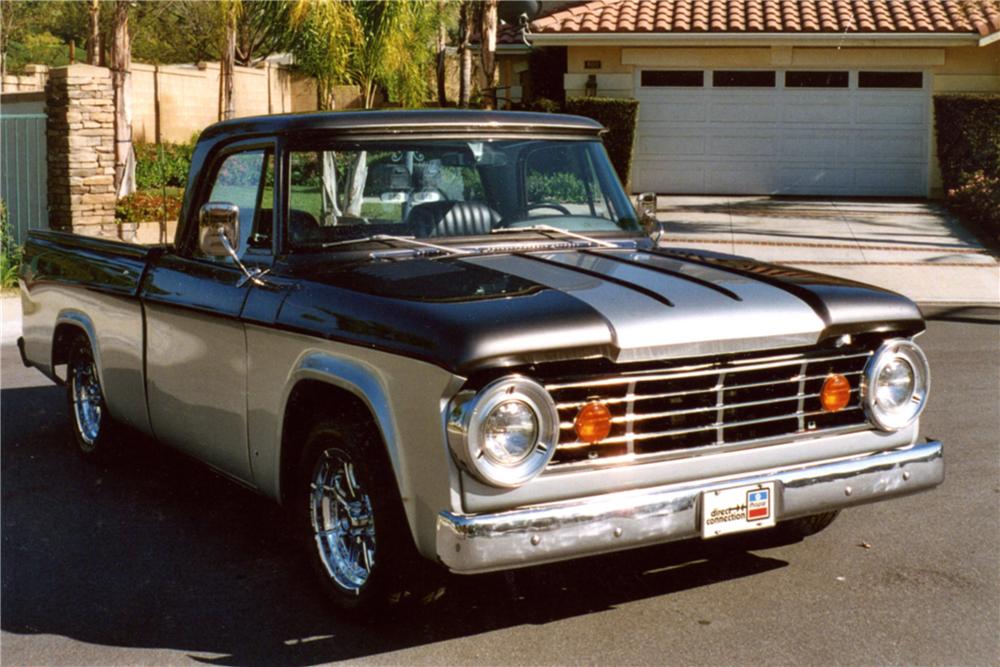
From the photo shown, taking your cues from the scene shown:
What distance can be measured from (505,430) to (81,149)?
1320 cm

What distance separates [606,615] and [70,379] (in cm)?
399

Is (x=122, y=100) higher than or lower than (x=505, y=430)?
higher

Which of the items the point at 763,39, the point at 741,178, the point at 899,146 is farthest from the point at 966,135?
the point at 741,178

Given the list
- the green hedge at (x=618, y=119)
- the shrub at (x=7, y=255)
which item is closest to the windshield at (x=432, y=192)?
the shrub at (x=7, y=255)

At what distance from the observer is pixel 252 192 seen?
19.3 ft

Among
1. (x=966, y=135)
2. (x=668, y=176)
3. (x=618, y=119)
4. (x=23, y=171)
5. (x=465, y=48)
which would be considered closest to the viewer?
(x=23, y=171)

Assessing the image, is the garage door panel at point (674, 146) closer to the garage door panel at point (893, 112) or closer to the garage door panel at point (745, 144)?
the garage door panel at point (745, 144)

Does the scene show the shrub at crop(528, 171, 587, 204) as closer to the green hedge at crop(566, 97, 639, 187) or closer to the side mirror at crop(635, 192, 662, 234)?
the side mirror at crop(635, 192, 662, 234)

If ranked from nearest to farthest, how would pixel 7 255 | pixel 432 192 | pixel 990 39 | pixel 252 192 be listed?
pixel 432 192, pixel 252 192, pixel 7 255, pixel 990 39

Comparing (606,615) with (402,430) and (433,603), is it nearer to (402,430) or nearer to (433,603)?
(433,603)

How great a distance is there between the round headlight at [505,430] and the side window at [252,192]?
174cm

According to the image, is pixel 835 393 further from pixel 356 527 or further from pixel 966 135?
pixel 966 135

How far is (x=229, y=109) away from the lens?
808 inches

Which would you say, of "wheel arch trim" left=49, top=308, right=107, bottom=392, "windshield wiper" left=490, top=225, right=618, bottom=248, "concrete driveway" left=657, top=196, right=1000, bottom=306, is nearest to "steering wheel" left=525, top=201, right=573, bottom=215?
"windshield wiper" left=490, top=225, right=618, bottom=248
